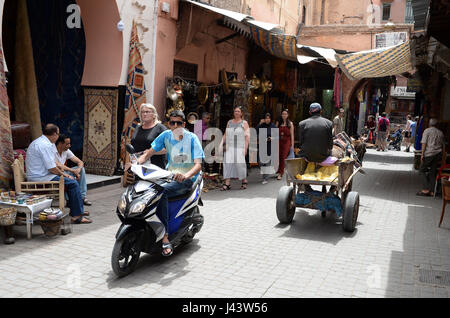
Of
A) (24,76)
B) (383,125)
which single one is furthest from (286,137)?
(383,125)

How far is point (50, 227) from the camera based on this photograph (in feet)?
17.8

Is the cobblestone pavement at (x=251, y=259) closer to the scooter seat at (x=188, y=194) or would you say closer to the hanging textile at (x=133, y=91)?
the scooter seat at (x=188, y=194)

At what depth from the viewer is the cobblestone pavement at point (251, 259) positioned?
13.4 ft

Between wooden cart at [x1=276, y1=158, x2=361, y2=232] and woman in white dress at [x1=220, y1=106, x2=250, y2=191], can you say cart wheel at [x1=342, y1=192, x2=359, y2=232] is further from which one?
woman in white dress at [x1=220, y1=106, x2=250, y2=191]

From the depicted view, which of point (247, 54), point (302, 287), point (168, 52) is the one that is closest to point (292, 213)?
point (302, 287)

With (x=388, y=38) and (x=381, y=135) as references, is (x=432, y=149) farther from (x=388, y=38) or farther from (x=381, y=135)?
(x=381, y=135)

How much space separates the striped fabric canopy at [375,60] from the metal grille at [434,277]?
21.0ft

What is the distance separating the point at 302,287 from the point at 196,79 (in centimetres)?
792

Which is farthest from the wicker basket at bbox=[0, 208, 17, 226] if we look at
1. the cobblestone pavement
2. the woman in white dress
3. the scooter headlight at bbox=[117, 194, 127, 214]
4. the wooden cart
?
the woman in white dress

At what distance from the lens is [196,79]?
11.2m
